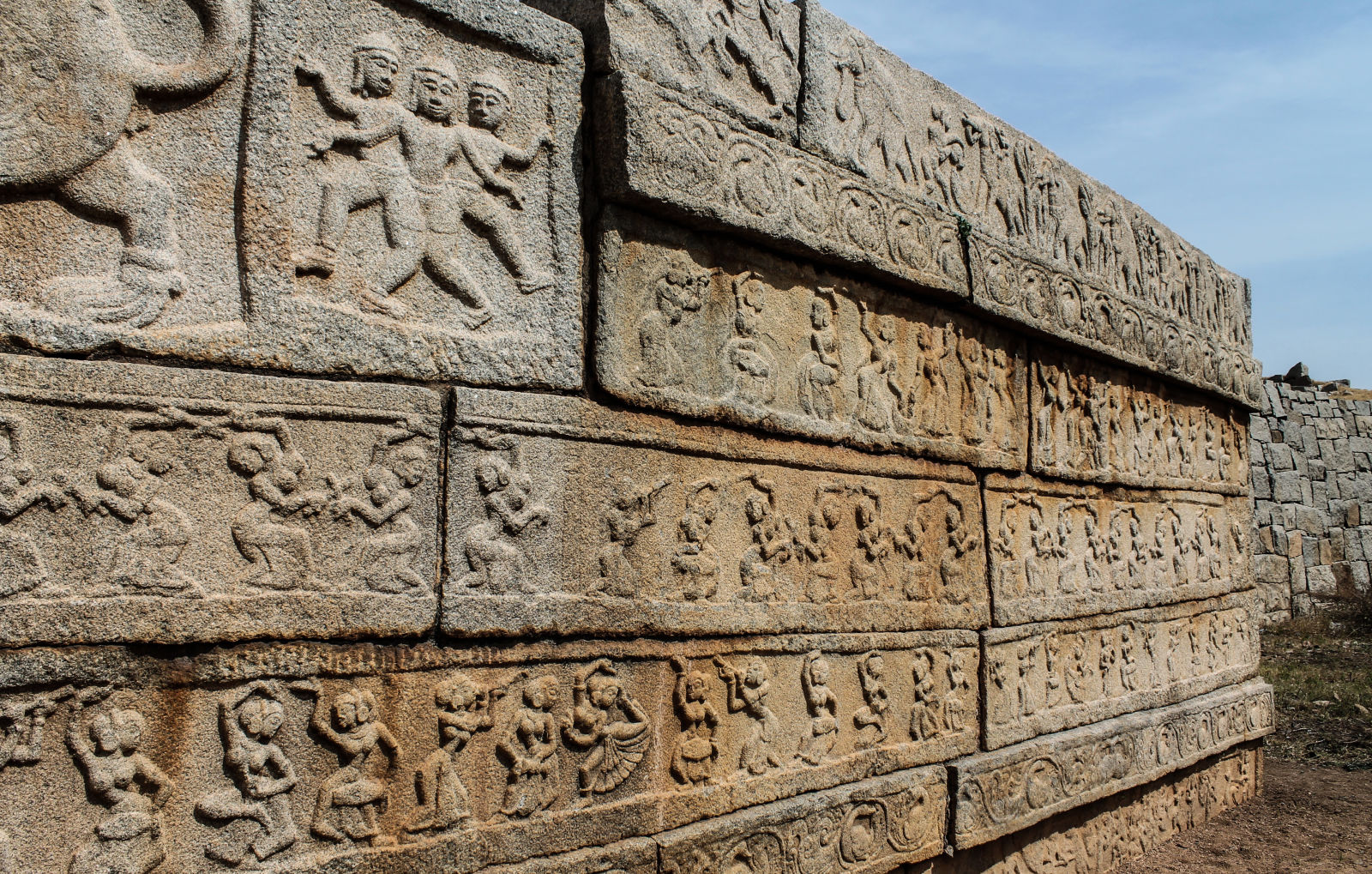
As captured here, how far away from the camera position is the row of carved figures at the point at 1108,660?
379 cm

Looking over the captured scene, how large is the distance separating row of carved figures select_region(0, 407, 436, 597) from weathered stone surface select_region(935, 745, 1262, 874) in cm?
231

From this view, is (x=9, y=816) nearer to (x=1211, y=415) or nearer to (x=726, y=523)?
(x=726, y=523)

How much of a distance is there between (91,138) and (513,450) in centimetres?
104

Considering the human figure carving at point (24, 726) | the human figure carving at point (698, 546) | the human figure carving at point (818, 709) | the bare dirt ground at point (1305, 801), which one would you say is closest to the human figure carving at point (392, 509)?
the human figure carving at point (24, 726)

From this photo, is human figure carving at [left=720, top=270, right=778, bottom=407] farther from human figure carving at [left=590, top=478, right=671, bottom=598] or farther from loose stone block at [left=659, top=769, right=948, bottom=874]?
loose stone block at [left=659, top=769, right=948, bottom=874]

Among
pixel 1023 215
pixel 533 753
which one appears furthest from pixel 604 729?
pixel 1023 215

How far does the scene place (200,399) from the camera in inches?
77.9

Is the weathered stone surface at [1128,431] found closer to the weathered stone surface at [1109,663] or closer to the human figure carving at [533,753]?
the weathered stone surface at [1109,663]

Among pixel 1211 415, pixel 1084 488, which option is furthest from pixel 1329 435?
pixel 1084 488

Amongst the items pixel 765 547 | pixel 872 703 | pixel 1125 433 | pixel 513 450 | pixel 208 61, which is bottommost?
pixel 872 703

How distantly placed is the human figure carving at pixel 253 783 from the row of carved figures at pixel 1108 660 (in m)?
2.51

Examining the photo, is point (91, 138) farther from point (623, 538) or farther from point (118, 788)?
point (623, 538)

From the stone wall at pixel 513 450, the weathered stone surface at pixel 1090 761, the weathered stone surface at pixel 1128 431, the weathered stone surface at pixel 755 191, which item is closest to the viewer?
the stone wall at pixel 513 450

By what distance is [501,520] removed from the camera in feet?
7.64
